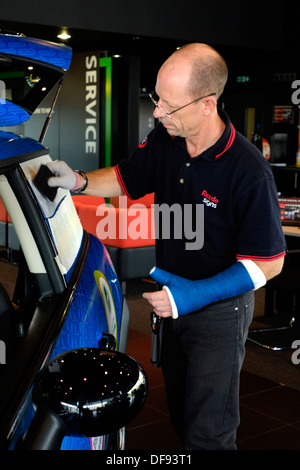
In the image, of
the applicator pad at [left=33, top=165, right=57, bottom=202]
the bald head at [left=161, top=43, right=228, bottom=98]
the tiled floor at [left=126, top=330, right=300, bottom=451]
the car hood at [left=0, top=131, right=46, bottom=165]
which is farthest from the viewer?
the tiled floor at [left=126, top=330, right=300, bottom=451]

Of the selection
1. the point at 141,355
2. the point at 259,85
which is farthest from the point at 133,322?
the point at 259,85

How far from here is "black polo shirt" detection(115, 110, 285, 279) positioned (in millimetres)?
1833

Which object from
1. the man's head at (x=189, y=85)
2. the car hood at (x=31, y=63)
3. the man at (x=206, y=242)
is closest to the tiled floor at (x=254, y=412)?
the man at (x=206, y=242)

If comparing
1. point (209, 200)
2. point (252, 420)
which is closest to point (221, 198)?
point (209, 200)

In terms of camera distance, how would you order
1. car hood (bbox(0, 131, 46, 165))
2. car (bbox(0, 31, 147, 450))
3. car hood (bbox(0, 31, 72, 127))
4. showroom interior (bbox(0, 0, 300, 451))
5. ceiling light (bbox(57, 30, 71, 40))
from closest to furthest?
1. car (bbox(0, 31, 147, 450))
2. car hood (bbox(0, 131, 46, 165))
3. car hood (bbox(0, 31, 72, 127))
4. showroom interior (bbox(0, 0, 300, 451))
5. ceiling light (bbox(57, 30, 71, 40))

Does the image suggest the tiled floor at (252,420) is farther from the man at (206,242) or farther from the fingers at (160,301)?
the fingers at (160,301)

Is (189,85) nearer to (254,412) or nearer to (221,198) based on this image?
(221,198)

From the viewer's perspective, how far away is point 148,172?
7.27 feet

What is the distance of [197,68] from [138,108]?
6.95 metres

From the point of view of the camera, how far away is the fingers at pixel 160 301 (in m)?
1.76

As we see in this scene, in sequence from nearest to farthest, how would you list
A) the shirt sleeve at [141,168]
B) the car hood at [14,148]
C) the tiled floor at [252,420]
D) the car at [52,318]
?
1. the car at [52,318]
2. the car hood at [14,148]
3. the shirt sleeve at [141,168]
4. the tiled floor at [252,420]

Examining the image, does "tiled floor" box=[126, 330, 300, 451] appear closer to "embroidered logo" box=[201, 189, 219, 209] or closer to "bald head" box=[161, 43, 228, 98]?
"embroidered logo" box=[201, 189, 219, 209]

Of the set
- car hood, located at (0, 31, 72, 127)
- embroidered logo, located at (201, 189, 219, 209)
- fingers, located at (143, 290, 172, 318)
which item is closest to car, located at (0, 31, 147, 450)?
car hood, located at (0, 31, 72, 127)
